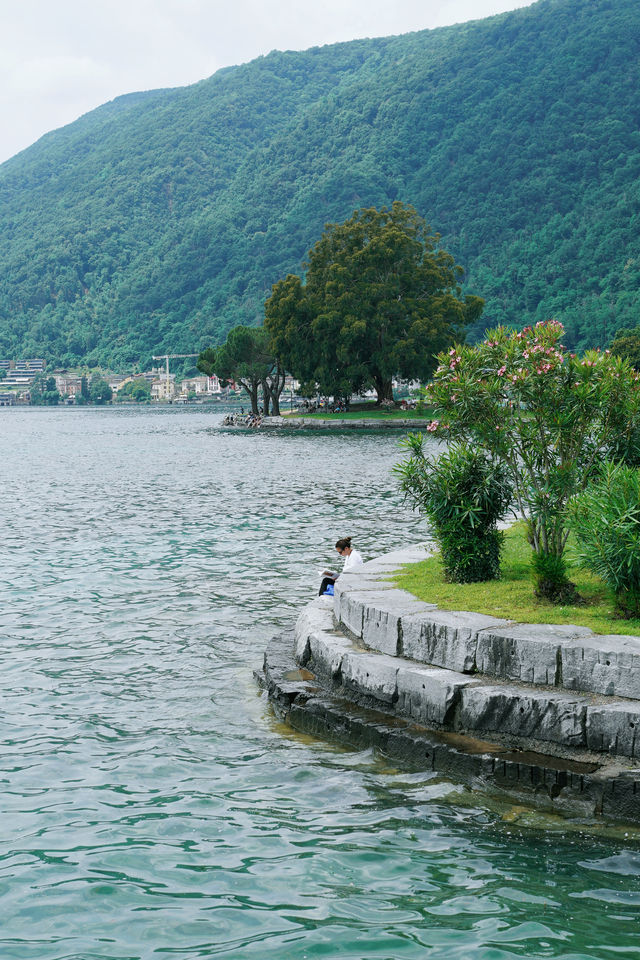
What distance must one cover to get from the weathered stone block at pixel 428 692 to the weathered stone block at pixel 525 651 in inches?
9.7

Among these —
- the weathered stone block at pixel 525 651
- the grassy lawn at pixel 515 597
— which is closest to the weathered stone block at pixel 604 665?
the weathered stone block at pixel 525 651

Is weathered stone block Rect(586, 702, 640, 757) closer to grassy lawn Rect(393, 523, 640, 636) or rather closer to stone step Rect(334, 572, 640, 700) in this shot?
stone step Rect(334, 572, 640, 700)

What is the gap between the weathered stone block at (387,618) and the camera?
8797mm

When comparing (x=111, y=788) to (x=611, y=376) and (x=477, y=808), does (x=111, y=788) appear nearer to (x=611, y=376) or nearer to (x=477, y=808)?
(x=477, y=808)

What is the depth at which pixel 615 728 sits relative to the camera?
6984 mm

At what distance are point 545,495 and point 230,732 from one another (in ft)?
13.3

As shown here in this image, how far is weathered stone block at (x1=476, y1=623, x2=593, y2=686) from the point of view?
7602mm

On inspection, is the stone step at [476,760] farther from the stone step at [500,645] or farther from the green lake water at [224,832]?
the stone step at [500,645]

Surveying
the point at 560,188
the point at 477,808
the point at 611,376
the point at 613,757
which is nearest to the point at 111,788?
the point at 477,808

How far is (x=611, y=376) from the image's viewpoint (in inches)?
381

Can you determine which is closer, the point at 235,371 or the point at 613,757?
the point at 613,757

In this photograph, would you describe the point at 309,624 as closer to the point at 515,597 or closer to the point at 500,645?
the point at 515,597

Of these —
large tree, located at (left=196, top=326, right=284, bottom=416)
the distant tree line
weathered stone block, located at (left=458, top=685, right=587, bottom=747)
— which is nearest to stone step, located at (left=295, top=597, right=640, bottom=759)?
weathered stone block, located at (left=458, top=685, right=587, bottom=747)

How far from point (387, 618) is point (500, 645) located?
4.42 ft
